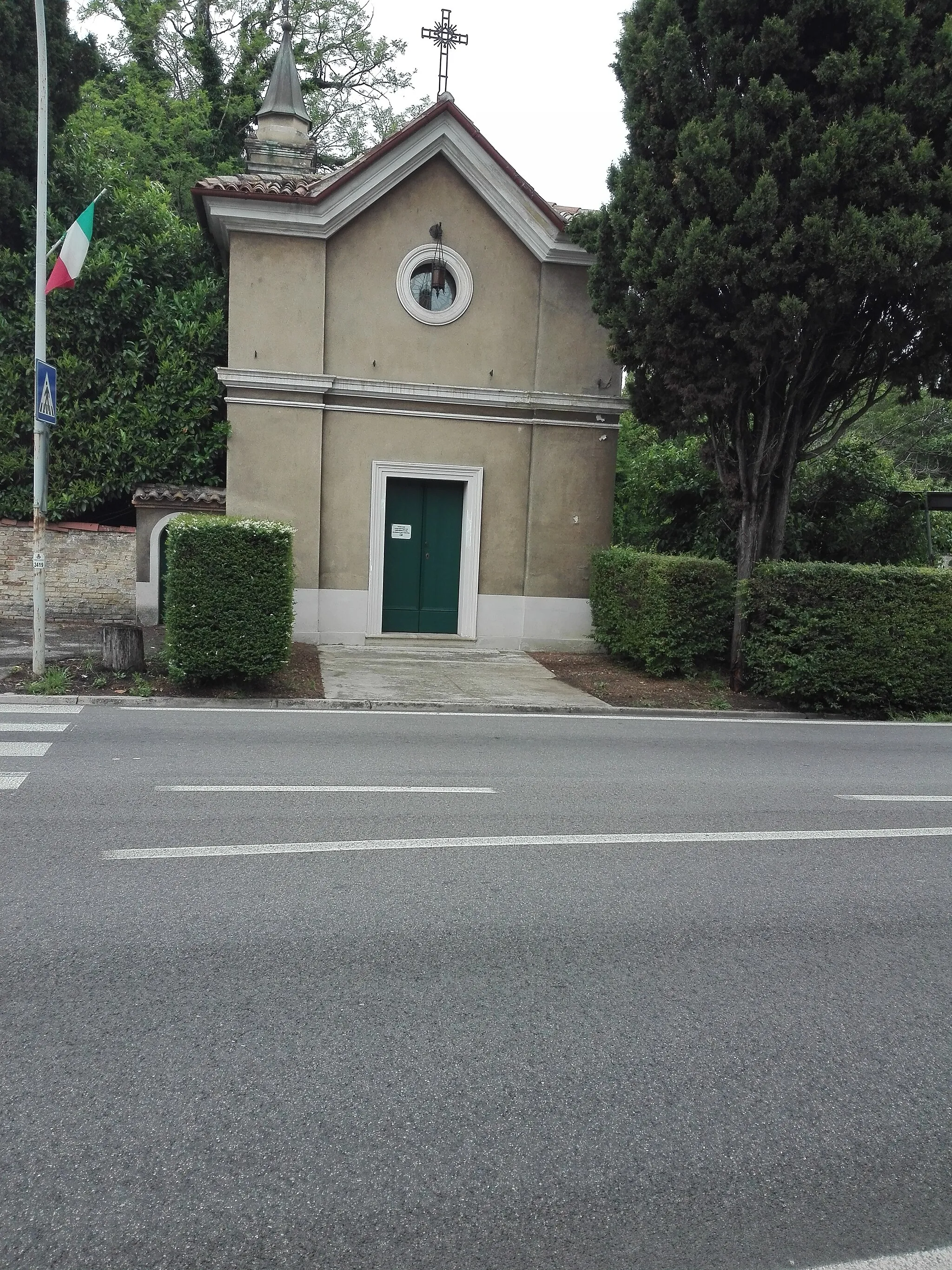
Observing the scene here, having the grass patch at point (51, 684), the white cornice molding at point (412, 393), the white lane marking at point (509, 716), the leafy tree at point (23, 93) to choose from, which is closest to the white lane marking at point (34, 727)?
the white lane marking at point (509, 716)

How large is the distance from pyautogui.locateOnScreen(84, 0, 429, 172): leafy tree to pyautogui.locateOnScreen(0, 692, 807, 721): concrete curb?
2131 cm

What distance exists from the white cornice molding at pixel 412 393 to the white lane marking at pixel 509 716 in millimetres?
6355

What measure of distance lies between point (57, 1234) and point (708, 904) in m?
3.59

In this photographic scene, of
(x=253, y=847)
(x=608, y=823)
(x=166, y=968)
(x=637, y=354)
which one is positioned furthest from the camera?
(x=637, y=354)

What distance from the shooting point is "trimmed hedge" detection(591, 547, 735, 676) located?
13.7m

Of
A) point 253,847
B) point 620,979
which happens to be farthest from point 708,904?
point 253,847

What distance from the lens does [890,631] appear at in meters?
13.0

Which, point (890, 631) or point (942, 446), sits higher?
point (942, 446)

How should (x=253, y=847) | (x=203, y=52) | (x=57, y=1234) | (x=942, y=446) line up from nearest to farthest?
1. (x=57, y=1234)
2. (x=253, y=847)
3. (x=203, y=52)
4. (x=942, y=446)

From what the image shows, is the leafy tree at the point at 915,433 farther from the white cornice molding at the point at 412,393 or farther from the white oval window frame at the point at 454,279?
the white oval window frame at the point at 454,279

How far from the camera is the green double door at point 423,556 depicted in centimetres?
1684

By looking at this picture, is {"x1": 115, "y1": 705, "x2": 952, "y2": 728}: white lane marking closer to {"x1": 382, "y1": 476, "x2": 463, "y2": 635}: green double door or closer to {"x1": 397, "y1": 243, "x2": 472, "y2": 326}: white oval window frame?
{"x1": 382, "y1": 476, "x2": 463, "y2": 635}: green double door

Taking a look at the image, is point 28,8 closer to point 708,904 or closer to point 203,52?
point 203,52

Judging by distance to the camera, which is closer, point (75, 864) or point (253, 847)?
point (75, 864)
